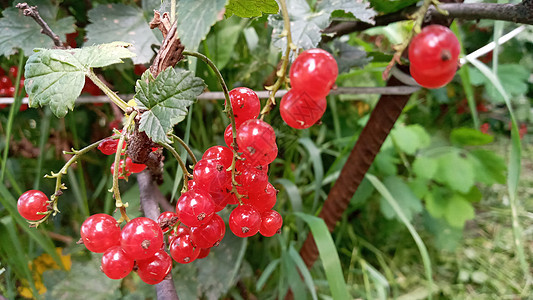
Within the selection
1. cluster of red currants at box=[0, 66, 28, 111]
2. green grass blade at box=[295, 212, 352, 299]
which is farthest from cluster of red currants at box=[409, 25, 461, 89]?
cluster of red currants at box=[0, 66, 28, 111]

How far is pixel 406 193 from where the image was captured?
37.3 inches

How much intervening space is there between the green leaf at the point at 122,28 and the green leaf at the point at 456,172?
0.84m

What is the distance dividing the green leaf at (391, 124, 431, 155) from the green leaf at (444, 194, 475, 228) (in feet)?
0.61

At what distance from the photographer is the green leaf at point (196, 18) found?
0.77 feet

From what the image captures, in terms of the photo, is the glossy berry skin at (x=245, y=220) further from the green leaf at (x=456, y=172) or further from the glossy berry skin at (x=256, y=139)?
the green leaf at (x=456, y=172)

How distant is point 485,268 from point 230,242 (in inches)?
36.5

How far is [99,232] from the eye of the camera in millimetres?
Result: 294

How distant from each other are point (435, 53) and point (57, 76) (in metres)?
0.32

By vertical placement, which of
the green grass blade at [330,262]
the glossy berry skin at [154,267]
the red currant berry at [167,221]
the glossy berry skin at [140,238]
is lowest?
the green grass blade at [330,262]

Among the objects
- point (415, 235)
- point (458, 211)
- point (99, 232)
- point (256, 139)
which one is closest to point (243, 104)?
point (256, 139)

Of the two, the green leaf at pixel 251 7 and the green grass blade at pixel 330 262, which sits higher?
the green leaf at pixel 251 7

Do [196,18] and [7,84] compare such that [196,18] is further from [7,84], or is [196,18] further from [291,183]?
[7,84]

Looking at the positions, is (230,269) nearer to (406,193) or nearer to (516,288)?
(406,193)

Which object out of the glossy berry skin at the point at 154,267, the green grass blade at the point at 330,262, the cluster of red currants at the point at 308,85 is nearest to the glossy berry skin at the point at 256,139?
the cluster of red currants at the point at 308,85
